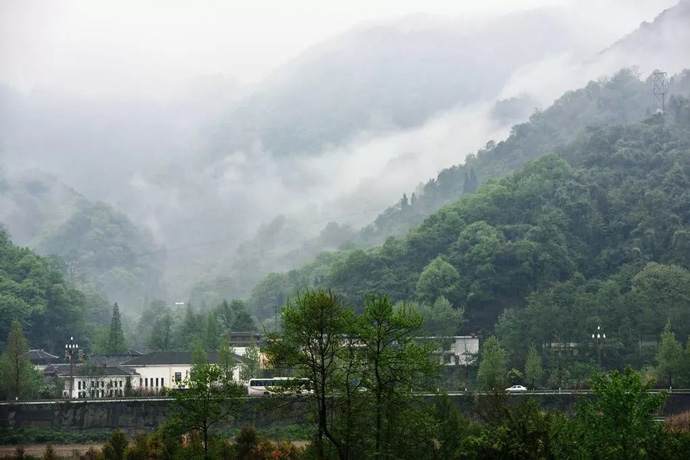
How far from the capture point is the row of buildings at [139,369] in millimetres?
107500

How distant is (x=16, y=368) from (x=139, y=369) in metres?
17.5

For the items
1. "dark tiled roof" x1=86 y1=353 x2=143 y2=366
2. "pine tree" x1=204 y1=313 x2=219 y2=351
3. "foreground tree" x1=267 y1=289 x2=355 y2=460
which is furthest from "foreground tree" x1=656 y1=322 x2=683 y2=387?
"dark tiled roof" x1=86 y1=353 x2=143 y2=366

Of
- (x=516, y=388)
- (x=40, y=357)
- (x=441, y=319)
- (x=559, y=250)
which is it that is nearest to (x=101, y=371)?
(x=40, y=357)

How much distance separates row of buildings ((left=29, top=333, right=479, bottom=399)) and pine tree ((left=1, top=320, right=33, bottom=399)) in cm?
448

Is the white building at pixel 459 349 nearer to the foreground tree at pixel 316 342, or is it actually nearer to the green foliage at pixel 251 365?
the green foliage at pixel 251 365

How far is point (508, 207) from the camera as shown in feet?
504

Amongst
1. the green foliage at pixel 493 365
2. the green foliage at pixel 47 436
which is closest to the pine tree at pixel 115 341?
the green foliage at pixel 47 436

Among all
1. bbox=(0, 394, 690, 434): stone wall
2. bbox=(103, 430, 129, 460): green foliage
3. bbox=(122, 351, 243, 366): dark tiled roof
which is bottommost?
bbox=(103, 430, 129, 460): green foliage

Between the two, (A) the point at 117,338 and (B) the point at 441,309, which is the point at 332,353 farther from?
(A) the point at 117,338

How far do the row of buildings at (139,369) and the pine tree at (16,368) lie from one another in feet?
14.7

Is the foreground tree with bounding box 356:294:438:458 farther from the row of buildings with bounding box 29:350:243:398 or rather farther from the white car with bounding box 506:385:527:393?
the row of buildings with bounding box 29:350:243:398

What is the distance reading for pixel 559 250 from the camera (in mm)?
138125

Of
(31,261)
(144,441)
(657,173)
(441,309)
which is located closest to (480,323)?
(441,309)

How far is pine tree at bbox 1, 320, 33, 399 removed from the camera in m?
98.5
